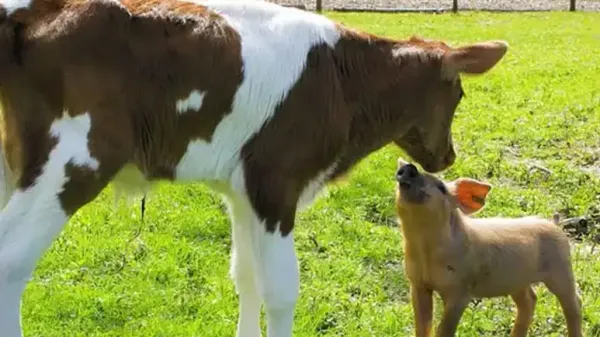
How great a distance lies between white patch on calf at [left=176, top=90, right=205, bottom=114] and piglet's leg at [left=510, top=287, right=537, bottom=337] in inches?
86.0

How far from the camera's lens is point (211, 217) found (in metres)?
7.62

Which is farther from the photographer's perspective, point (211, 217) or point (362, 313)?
point (211, 217)

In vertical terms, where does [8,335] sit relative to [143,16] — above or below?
below

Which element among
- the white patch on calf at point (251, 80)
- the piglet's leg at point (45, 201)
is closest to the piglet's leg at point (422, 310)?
the white patch on calf at point (251, 80)

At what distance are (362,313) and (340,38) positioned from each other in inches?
70.5

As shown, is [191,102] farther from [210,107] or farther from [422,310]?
[422,310]

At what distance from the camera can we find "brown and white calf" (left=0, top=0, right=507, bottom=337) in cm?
427

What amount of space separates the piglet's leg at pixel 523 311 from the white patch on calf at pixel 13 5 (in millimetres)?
2956

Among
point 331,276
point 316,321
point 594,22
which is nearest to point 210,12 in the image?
point 316,321

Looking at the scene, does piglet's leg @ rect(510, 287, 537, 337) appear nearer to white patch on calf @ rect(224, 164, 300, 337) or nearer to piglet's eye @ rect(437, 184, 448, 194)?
piglet's eye @ rect(437, 184, 448, 194)

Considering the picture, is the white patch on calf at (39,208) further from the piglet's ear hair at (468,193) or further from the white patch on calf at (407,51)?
the piglet's ear hair at (468,193)

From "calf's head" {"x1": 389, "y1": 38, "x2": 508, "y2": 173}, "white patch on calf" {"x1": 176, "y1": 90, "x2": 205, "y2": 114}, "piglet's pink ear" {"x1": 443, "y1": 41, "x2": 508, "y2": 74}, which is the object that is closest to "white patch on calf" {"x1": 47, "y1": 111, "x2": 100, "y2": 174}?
"white patch on calf" {"x1": 176, "y1": 90, "x2": 205, "y2": 114}

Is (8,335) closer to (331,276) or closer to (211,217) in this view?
(331,276)

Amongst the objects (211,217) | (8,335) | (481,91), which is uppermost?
(8,335)
